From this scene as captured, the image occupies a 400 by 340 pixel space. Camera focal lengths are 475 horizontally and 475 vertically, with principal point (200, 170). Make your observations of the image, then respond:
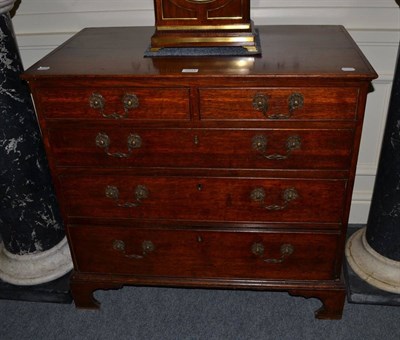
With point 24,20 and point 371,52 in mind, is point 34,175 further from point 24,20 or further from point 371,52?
point 371,52

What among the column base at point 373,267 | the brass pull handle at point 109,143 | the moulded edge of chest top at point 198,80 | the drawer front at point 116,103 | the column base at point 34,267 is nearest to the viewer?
the moulded edge of chest top at point 198,80

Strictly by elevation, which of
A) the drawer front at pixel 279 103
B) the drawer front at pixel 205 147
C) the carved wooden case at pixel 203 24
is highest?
the carved wooden case at pixel 203 24

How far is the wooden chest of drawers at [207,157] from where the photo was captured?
1.81m

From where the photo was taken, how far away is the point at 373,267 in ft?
8.18

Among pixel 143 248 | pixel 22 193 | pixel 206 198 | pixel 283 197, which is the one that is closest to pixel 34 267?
pixel 22 193

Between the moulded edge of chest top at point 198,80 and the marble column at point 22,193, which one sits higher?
the moulded edge of chest top at point 198,80

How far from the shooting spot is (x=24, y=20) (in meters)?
2.52

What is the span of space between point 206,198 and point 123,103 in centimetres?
55

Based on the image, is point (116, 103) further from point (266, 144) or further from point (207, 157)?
point (266, 144)

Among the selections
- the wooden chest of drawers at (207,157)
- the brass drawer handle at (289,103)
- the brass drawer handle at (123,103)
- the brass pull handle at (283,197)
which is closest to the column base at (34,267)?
the wooden chest of drawers at (207,157)

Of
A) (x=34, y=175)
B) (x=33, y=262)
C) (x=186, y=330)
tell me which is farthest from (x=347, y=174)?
(x=33, y=262)

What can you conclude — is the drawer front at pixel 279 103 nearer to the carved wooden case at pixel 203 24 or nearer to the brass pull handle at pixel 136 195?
the carved wooden case at pixel 203 24

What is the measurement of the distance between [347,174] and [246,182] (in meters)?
0.42

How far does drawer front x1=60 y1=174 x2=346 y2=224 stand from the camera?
2.02 m
